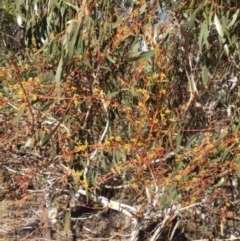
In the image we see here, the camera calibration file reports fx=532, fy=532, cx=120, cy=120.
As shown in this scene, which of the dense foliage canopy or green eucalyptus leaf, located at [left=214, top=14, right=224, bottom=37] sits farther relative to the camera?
the dense foliage canopy

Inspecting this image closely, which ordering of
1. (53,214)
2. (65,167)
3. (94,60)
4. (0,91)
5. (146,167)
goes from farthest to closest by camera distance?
(53,214)
(0,91)
(65,167)
(146,167)
(94,60)

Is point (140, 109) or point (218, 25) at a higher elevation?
point (218, 25)

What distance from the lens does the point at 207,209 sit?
3588 millimetres

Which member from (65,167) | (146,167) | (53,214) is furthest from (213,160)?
(53,214)

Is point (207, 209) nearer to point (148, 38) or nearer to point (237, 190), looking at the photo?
point (237, 190)

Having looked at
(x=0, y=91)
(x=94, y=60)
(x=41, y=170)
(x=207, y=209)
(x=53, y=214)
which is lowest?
(x=53, y=214)

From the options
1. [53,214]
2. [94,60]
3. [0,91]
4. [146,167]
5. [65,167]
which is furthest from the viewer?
[53,214]

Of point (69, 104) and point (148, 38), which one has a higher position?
point (148, 38)

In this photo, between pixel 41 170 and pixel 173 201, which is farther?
pixel 41 170

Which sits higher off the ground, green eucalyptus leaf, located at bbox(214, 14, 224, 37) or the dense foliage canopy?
green eucalyptus leaf, located at bbox(214, 14, 224, 37)

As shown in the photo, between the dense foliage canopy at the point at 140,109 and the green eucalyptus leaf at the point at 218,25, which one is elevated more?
the green eucalyptus leaf at the point at 218,25

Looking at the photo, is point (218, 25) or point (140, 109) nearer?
point (218, 25)

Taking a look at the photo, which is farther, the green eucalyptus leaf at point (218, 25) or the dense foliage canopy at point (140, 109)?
the dense foliage canopy at point (140, 109)

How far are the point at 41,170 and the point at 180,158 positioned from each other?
3.61 ft
